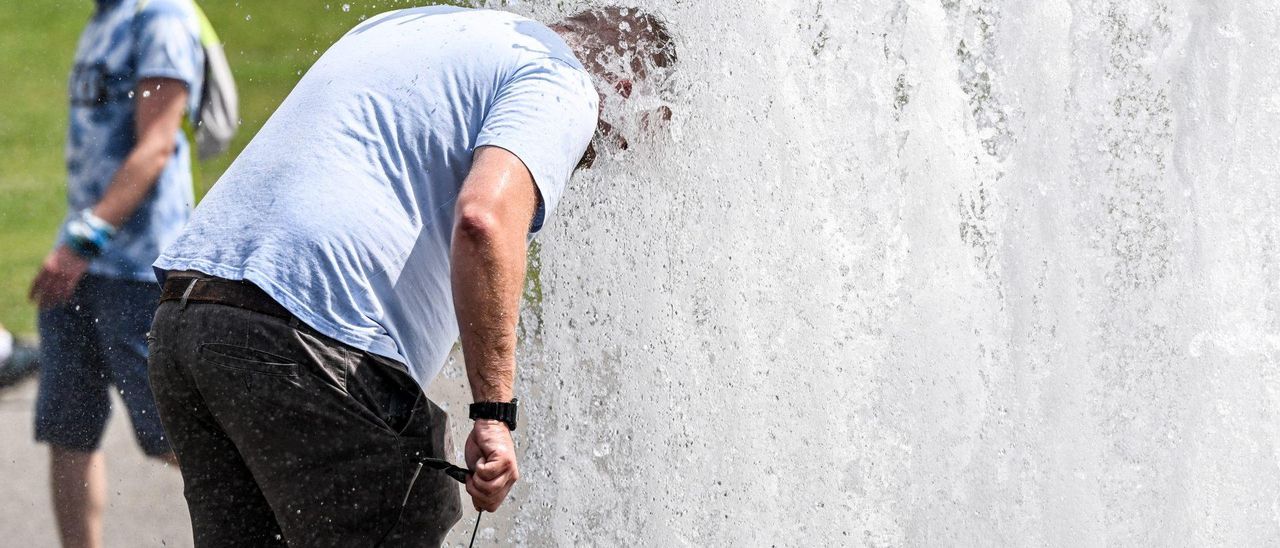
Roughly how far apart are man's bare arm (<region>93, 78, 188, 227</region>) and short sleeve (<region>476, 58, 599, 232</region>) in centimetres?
161

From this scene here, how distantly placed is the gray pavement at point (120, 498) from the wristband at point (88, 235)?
1.92 feet

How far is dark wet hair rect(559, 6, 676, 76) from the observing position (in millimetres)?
2344

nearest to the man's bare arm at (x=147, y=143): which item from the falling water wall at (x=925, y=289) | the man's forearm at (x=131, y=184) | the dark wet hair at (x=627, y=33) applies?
the man's forearm at (x=131, y=184)

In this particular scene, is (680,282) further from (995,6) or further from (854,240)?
(995,6)

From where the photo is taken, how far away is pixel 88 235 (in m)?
3.16

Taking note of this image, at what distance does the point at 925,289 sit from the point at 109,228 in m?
2.01

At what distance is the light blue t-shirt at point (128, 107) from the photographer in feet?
10.4

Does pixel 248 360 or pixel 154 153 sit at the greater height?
pixel 248 360

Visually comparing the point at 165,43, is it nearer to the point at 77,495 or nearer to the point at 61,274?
the point at 61,274

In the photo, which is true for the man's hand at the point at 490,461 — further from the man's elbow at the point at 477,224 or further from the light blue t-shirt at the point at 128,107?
the light blue t-shirt at the point at 128,107

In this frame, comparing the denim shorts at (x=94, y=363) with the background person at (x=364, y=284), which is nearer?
the background person at (x=364, y=284)

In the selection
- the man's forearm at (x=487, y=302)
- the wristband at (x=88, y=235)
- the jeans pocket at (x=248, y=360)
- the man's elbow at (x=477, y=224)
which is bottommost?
the wristband at (x=88, y=235)

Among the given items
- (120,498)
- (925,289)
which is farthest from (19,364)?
(925,289)

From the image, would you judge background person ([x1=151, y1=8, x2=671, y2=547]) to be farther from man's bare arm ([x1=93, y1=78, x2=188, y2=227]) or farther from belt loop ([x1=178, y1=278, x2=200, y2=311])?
man's bare arm ([x1=93, y1=78, x2=188, y2=227])
